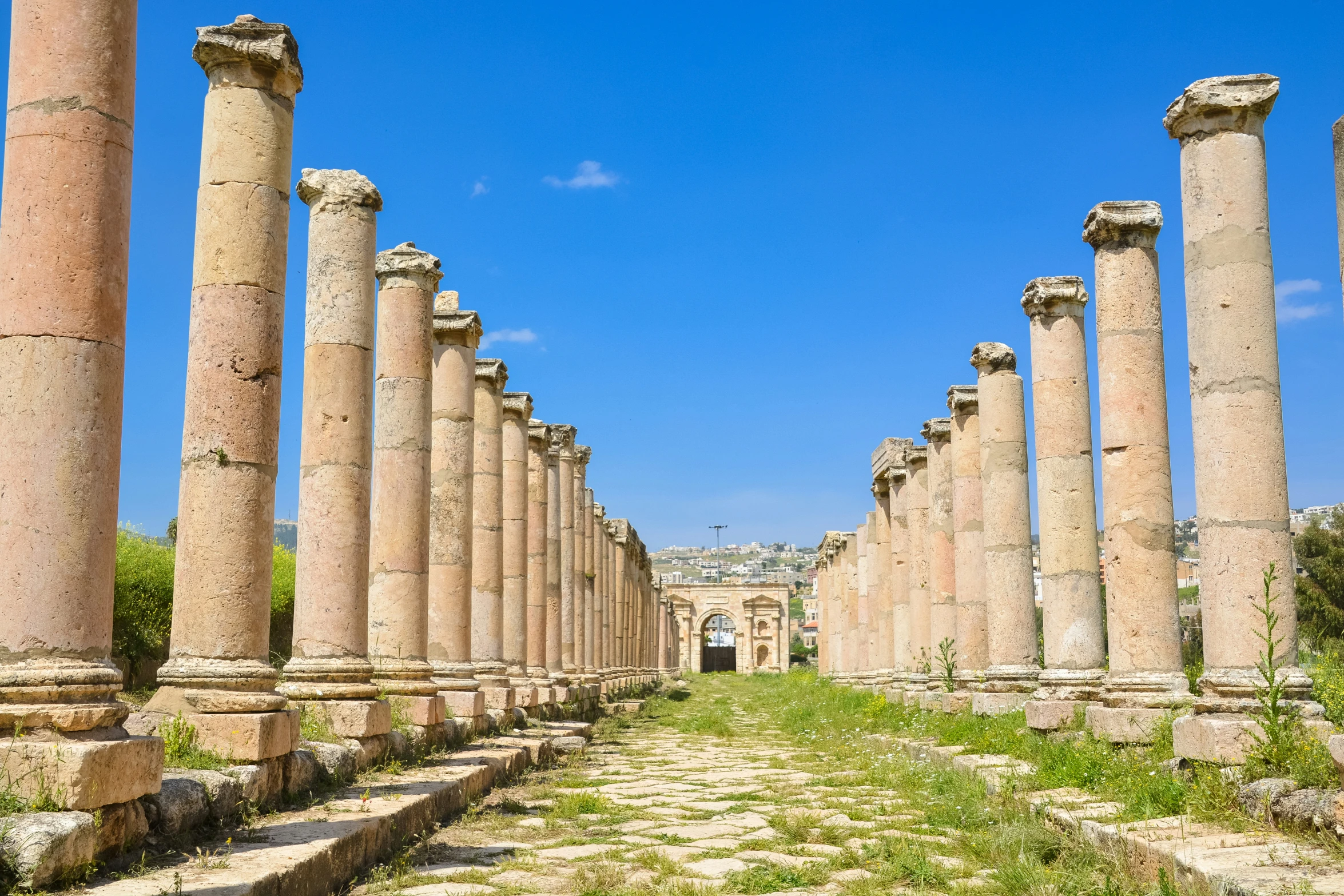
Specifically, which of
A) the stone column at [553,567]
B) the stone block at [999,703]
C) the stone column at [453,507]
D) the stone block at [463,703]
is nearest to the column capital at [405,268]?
the stone column at [453,507]

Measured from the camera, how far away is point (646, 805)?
10.5 m

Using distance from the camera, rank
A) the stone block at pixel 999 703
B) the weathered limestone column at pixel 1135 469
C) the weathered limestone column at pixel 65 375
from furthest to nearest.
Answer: the stone block at pixel 999 703, the weathered limestone column at pixel 1135 469, the weathered limestone column at pixel 65 375

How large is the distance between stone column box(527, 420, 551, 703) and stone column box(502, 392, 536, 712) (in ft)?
3.03

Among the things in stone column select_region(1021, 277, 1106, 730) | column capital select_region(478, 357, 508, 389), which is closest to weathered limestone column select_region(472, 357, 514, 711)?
column capital select_region(478, 357, 508, 389)

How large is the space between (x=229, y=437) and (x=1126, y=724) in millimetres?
7813

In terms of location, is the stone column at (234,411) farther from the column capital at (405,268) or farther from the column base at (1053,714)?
the column base at (1053,714)

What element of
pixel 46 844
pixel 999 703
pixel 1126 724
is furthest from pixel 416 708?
pixel 999 703

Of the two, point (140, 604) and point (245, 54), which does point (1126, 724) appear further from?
point (140, 604)

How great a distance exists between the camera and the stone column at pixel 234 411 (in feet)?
26.1

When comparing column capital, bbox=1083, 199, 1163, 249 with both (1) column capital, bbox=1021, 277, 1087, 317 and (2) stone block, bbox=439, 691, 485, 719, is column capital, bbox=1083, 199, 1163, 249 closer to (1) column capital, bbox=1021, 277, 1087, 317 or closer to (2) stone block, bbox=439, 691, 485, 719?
(1) column capital, bbox=1021, 277, 1087, 317

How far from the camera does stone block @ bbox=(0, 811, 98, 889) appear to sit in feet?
16.1

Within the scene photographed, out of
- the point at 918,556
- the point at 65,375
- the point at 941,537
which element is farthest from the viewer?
the point at 918,556

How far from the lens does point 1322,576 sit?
3891cm

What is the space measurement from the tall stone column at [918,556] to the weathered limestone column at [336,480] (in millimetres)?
13230
